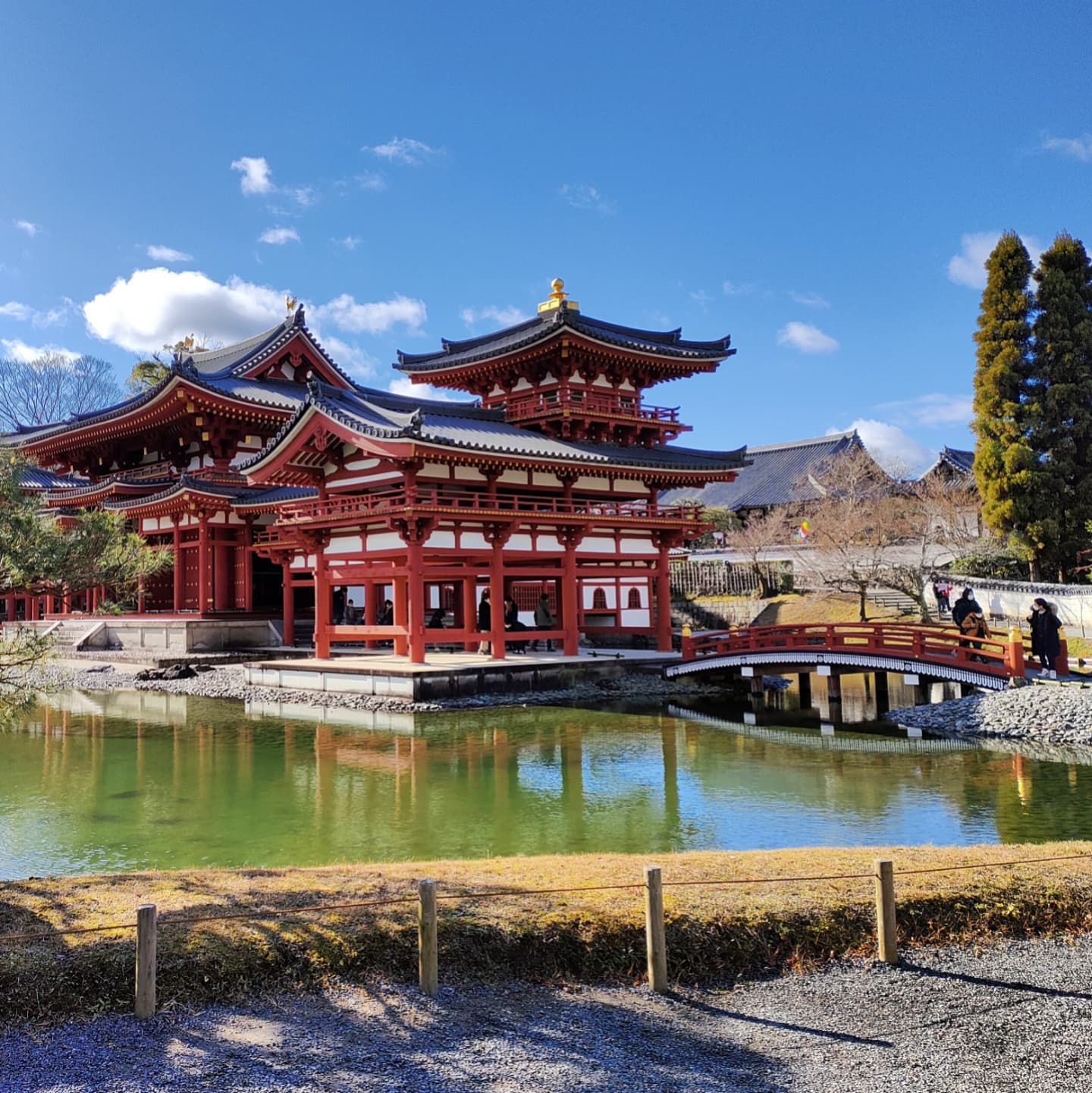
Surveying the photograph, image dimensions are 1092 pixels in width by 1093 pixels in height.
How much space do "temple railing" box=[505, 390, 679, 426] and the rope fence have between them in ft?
66.8

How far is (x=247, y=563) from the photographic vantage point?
29.3m

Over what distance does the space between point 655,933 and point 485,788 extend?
810cm

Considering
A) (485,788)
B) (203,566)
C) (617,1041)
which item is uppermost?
(203,566)


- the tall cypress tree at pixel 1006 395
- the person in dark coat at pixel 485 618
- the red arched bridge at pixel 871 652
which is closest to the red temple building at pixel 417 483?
the person in dark coat at pixel 485 618

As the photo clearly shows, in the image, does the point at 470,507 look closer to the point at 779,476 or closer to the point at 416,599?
the point at 416,599

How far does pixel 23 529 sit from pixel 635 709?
14.9 m

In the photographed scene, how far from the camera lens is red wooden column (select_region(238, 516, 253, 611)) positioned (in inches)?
1144

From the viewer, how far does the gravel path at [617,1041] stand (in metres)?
4.70

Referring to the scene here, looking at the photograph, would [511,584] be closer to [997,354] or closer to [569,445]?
[569,445]

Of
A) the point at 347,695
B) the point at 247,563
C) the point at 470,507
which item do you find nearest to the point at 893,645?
the point at 470,507

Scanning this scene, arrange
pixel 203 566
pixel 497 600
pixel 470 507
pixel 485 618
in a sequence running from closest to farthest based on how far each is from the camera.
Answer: pixel 470 507, pixel 497 600, pixel 485 618, pixel 203 566

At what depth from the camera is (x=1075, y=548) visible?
2820cm

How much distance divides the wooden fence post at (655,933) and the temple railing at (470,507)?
15661 millimetres

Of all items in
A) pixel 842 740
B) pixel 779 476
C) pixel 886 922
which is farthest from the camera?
pixel 779 476
